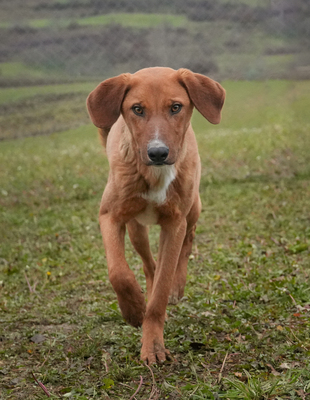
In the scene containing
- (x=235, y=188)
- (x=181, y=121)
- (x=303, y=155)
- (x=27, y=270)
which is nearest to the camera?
(x=181, y=121)

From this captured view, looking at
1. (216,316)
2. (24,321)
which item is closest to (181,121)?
(216,316)

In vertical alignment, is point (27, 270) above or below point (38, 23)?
below

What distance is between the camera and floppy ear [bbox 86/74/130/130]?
144 inches

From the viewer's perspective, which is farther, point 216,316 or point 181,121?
point 216,316

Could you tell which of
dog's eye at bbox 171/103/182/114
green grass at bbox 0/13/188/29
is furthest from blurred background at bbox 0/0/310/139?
dog's eye at bbox 171/103/182/114

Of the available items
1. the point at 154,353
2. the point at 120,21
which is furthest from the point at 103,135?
the point at 120,21

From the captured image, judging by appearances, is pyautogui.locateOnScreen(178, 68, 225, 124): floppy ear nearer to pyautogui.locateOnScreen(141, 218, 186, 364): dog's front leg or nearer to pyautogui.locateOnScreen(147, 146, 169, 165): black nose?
pyautogui.locateOnScreen(147, 146, 169, 165): black nose

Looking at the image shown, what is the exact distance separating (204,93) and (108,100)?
2.18 ft

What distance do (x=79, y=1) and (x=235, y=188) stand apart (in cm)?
563

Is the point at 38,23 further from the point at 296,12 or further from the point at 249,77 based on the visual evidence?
the point at 296,12

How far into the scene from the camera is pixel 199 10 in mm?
11641

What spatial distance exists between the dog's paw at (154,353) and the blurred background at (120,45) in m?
8.24

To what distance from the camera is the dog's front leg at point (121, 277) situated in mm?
3576

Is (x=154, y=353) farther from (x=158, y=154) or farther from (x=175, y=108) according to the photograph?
(x=175, y=108)
